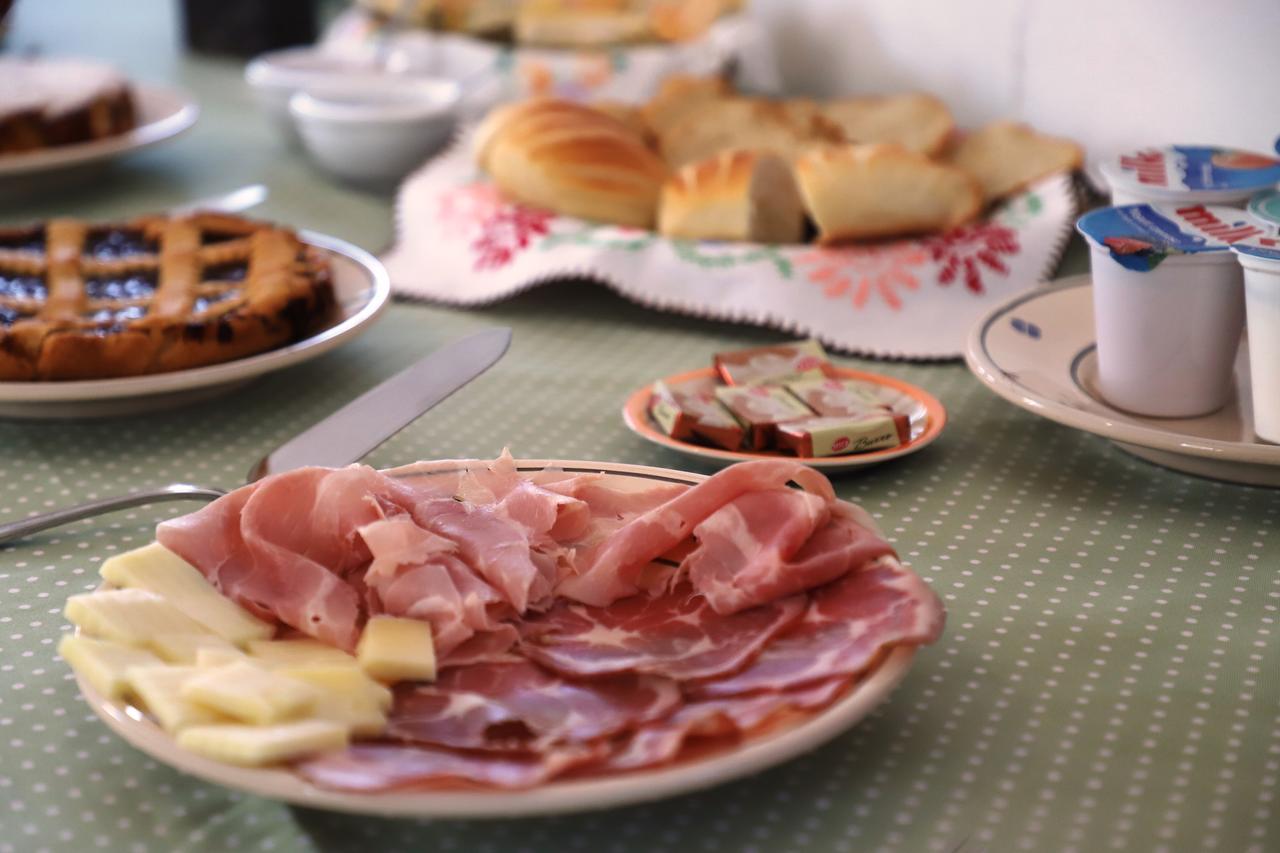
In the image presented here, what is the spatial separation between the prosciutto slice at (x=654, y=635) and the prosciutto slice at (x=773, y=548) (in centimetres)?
1

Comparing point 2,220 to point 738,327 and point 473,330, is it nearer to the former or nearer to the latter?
point 473,330

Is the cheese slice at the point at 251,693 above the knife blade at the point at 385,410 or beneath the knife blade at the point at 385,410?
above

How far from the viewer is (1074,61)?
1.63 metres

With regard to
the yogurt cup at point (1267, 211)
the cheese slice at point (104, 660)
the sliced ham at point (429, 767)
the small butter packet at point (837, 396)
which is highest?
the yogurt cup at point (1267, 211)

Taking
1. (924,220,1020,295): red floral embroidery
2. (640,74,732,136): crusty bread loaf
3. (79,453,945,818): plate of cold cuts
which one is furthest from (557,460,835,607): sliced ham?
(640,74,732,136): crusty bread loaf

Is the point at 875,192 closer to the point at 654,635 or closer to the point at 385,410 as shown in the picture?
the point at 385,410

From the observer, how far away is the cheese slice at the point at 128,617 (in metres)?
0.61

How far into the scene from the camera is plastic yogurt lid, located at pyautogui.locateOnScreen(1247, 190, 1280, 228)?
3.03ft

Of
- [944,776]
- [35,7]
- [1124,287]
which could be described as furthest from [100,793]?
[35,7]

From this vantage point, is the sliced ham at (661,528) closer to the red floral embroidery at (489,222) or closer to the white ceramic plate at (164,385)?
the white ceramic plate at (164,385)

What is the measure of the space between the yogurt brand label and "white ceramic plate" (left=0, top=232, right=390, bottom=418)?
63 cm

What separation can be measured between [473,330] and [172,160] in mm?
870

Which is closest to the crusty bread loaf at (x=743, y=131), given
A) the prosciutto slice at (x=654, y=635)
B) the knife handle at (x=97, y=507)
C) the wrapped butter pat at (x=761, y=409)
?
the wrapped butter pat at (x=761, y=409)

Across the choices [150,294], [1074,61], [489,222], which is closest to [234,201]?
[489,222]
